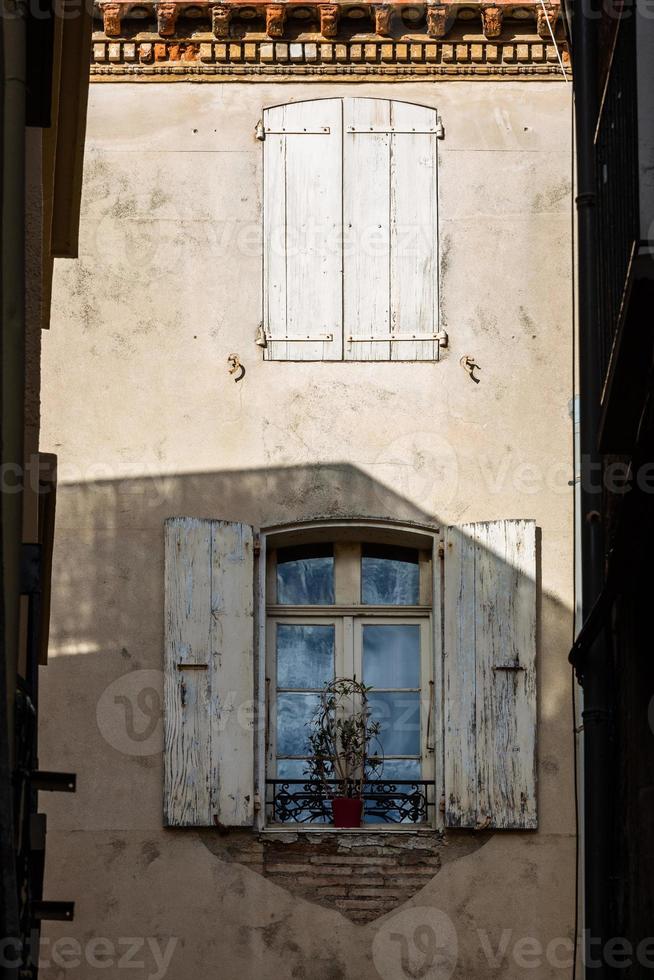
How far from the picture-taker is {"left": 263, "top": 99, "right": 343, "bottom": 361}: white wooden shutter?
10.8 m

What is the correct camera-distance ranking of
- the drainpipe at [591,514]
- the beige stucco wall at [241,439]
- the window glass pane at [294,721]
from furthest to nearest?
1. the window glass pane at [294,721]
2. the beige stucco wall at [241,439]
3. the drainpipe at [591,514]

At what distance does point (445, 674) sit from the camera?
33.5ft

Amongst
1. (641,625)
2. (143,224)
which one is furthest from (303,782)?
(641,625)

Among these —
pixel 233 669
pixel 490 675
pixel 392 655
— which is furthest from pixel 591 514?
pixel 392 655

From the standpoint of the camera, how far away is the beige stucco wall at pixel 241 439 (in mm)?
9938

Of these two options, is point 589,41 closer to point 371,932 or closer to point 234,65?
point 234,65

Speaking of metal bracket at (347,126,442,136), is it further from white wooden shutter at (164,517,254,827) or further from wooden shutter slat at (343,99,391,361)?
white wooden shutter at (164,517,254,827)

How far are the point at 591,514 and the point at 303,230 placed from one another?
4.06 meters

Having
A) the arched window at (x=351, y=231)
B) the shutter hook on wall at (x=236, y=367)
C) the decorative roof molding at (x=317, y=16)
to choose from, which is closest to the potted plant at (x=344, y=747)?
the shutter hook on wall at (x=236, y=367)

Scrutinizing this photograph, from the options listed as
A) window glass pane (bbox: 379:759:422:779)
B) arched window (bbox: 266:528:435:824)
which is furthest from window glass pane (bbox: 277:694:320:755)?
window glass pane (bbox: 379:759:422:779)

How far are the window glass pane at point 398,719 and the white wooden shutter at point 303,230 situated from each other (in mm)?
2046

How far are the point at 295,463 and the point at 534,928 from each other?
2.96 metres

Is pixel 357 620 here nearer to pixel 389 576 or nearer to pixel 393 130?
pixel 389 576

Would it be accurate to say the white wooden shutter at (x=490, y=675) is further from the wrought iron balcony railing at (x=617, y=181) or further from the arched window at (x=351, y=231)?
the wrought iron balcony railing at (x=617, y=181)
